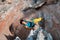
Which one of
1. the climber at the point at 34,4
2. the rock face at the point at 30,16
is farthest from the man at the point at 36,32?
the climber at the point at 34,4

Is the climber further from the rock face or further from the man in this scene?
the man

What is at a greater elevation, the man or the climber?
the climber

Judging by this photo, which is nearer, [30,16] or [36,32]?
[36,32]

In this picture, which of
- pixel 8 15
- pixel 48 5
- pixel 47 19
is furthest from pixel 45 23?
pixel 8 15

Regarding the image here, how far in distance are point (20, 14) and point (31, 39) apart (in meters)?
0.43

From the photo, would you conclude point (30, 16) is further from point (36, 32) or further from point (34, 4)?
point (36, 32)

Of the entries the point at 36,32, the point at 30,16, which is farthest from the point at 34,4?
the point at 36,32

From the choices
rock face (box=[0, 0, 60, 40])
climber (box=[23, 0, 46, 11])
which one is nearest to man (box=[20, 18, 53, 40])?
rock face (box=[0, 0, 60, 40])

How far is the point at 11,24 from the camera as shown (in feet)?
5.70

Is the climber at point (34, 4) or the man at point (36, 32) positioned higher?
the climber at point (34, 4)

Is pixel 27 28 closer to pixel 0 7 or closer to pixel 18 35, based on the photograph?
pixel 18 35

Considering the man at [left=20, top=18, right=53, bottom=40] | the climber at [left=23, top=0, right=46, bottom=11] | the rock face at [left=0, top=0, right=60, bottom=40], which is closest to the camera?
the man at [left=20, top=18, right=53, bottom=40]

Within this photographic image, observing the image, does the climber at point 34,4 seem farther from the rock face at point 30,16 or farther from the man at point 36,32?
the man at point 36,32

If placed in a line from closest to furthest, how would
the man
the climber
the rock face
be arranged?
the man
the rock face
the climber
